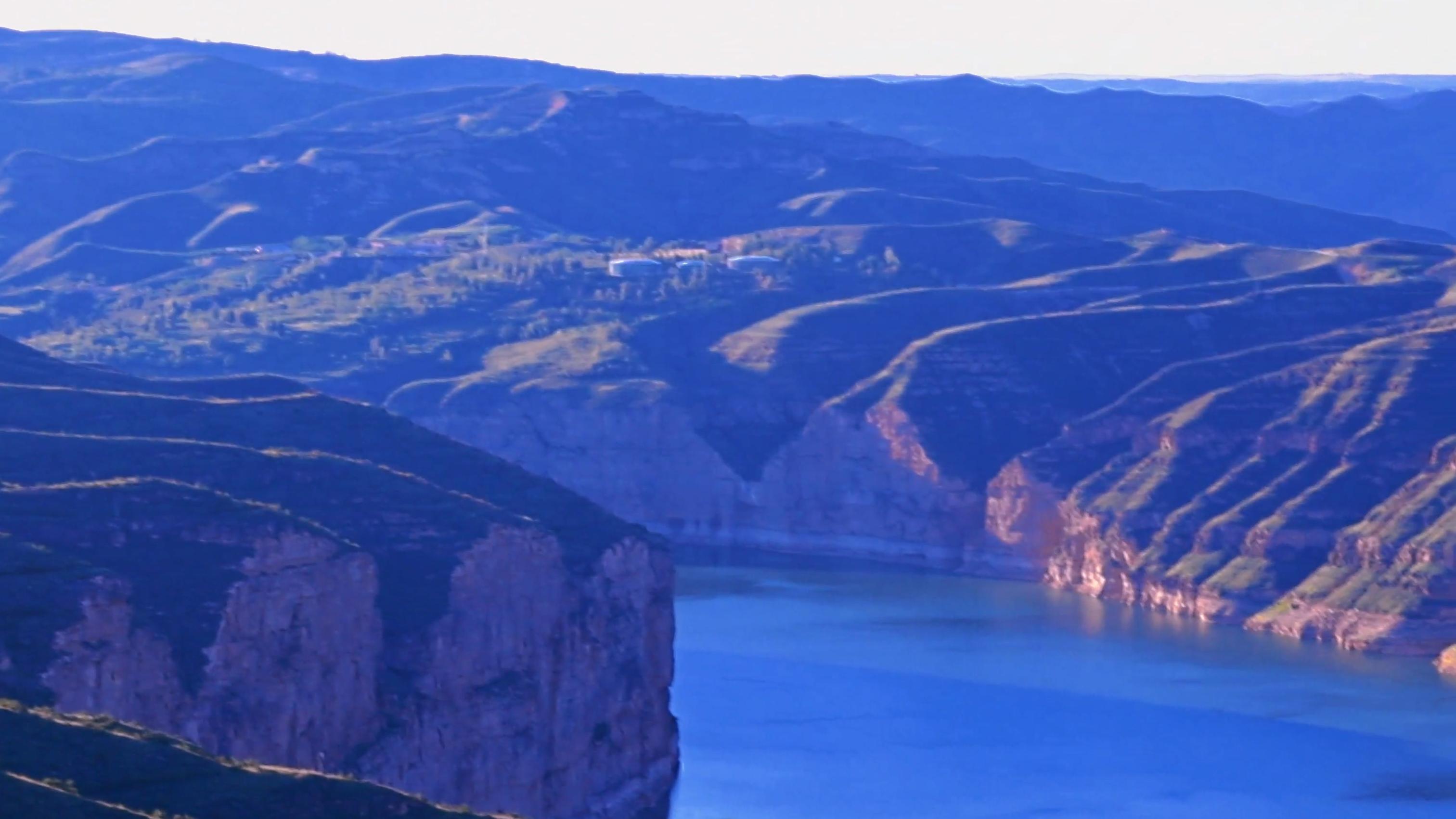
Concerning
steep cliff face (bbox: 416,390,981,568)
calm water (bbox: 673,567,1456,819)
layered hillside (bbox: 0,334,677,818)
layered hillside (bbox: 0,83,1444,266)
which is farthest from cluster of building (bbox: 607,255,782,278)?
layered hillside (bbox: 0,334,677,818)

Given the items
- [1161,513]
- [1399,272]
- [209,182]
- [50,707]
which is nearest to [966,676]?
[1161,513]

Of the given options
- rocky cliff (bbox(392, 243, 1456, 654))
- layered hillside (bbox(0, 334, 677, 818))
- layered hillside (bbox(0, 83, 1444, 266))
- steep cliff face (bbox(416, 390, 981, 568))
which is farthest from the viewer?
layered hillside (bbox(0, 83, 1444, 266))

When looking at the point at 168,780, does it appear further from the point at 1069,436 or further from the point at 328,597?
the point at 1069,436

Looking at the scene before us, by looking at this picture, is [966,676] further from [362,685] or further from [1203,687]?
[362,685]

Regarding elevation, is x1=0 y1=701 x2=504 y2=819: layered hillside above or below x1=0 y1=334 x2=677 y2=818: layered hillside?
above

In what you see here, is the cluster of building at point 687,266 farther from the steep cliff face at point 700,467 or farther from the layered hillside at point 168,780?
the layered hillside at point 168,780

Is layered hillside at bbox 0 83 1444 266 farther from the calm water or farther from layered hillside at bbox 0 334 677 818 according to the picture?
layered hillside at bbox 0 334 677 818

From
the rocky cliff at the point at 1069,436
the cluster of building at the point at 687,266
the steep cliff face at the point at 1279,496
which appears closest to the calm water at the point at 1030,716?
the steep cliff face at the point at 1279,496
